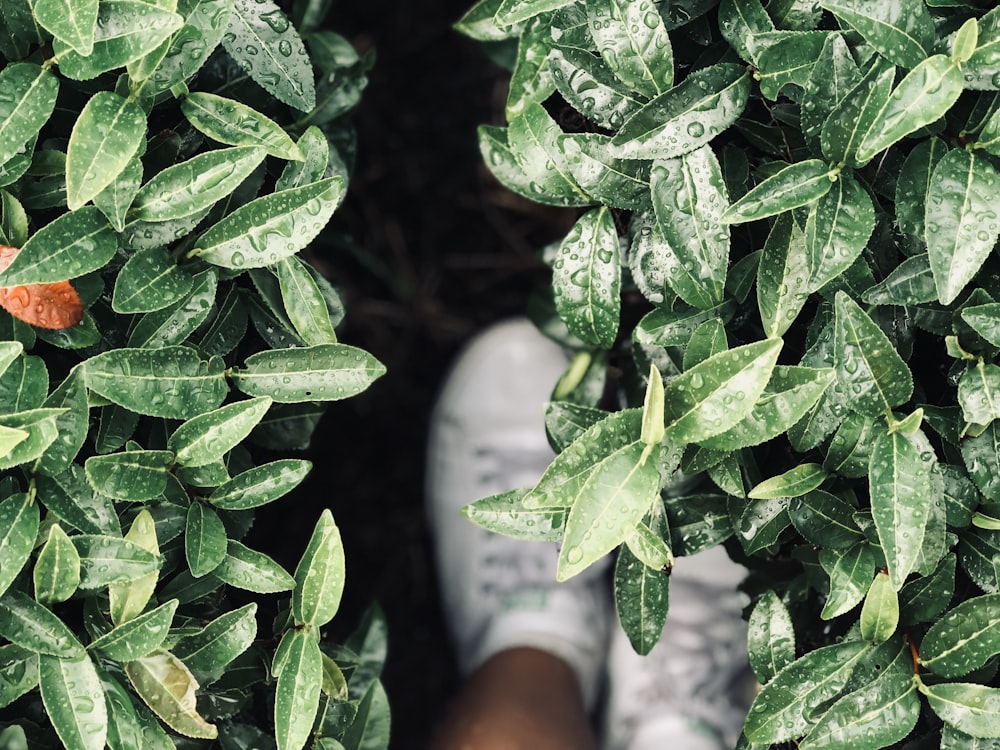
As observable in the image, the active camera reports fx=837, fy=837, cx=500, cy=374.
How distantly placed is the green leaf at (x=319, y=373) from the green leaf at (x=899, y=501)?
19.2 inches

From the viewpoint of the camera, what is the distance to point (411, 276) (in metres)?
1.94

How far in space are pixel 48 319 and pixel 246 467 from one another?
0.89ft

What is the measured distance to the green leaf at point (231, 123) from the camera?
0.82 meters

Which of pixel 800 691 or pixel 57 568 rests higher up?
pixel 57 568

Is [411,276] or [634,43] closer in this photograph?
[634,43]

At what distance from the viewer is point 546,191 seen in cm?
91

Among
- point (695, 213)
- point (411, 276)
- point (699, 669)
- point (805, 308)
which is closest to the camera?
point (695, 213)

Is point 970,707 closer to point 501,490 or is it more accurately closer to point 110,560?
point 110,560

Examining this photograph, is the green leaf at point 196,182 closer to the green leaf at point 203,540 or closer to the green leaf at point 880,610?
the green leaf at point 203,540

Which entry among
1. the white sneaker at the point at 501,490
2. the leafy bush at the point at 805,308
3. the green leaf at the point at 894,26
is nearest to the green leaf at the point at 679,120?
the leafy bush at the point at 805,308

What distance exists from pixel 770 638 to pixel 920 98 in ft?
1.90

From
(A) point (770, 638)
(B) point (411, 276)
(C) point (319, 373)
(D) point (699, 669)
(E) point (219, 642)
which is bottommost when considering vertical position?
(D) point (699, 669)

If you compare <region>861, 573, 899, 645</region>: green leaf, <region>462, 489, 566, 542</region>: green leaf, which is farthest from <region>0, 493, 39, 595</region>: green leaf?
<region>861, 573, 899, 645</region>: green leaf

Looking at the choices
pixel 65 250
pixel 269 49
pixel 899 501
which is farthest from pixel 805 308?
pixel 65 250
